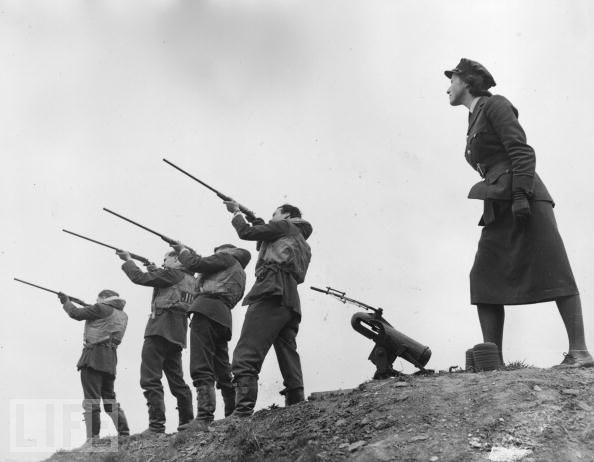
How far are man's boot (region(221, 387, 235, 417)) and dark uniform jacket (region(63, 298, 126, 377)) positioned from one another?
2816mm

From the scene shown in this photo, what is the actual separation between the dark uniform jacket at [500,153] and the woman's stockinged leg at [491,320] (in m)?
1.11

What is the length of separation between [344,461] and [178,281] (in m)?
6.00

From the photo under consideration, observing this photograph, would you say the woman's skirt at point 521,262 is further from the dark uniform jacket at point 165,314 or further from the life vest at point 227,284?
the dark uniform jacket at point 165,314

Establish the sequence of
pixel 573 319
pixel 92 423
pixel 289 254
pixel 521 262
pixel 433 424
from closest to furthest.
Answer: pixel 433 424 → pixel 573 319 → pixel 521 262 → pixel 289 254 → pixel 92 423

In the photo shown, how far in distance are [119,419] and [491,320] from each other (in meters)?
7.33

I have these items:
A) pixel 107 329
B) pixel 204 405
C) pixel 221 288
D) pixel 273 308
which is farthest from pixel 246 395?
pixel 107 329

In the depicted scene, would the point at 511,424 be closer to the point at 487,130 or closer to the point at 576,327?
the point at 576,327

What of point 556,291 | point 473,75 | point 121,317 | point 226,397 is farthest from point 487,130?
point 121,317

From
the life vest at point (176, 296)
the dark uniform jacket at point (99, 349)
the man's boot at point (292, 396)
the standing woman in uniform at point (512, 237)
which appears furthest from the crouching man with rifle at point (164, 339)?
the standing woman in uniform at point (512, 237)

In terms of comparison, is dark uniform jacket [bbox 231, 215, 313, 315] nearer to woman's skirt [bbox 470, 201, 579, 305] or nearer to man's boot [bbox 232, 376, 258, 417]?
man's boot [bbox 232, 376, 258, 417]

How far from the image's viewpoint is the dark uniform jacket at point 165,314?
12.9 meters

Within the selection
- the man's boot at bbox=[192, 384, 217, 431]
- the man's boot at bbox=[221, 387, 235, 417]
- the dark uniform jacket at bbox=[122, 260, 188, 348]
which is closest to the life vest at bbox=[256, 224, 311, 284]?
the man's boot at bbox=[192, 384, 217, 431]

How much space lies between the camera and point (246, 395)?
10.1 m

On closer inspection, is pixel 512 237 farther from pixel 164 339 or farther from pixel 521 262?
pixel 164 339
